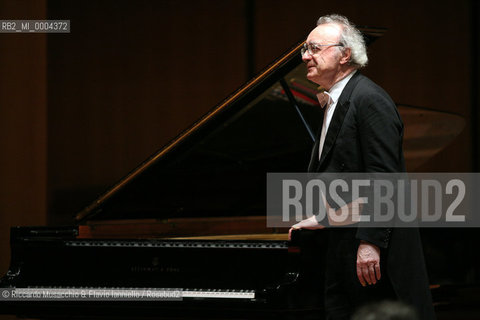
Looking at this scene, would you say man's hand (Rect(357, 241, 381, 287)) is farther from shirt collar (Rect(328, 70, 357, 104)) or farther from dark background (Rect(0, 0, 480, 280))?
dark background (Rect(0, 0, 480, 280))

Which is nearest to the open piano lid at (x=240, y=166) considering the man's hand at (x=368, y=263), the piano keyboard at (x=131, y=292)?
the piano keyboard at (x=131, y=292)

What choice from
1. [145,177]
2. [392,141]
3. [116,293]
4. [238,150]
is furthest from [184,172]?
[392,141]

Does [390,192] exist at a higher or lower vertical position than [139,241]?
higher

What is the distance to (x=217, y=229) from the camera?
3.12 metres

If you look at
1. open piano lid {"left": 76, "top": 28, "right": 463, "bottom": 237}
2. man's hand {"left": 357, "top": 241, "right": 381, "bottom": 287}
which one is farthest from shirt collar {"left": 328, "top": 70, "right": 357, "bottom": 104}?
open piano lid {"left": 76, "top": 28, "right": 463, "bottom": 237}

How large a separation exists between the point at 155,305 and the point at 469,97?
3710mm

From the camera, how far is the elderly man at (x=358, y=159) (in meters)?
1.68

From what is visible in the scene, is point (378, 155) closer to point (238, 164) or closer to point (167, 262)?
point (167, 262)

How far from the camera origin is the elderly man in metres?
1.68

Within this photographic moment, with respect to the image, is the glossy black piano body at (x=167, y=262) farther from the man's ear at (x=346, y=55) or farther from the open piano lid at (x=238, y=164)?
the man's ear at (x=346, y=55)

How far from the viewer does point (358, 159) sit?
175 centimetres

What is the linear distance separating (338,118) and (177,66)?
3.24 meters

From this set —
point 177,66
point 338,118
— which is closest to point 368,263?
point 338,118

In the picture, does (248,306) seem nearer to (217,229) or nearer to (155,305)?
(155,305)
